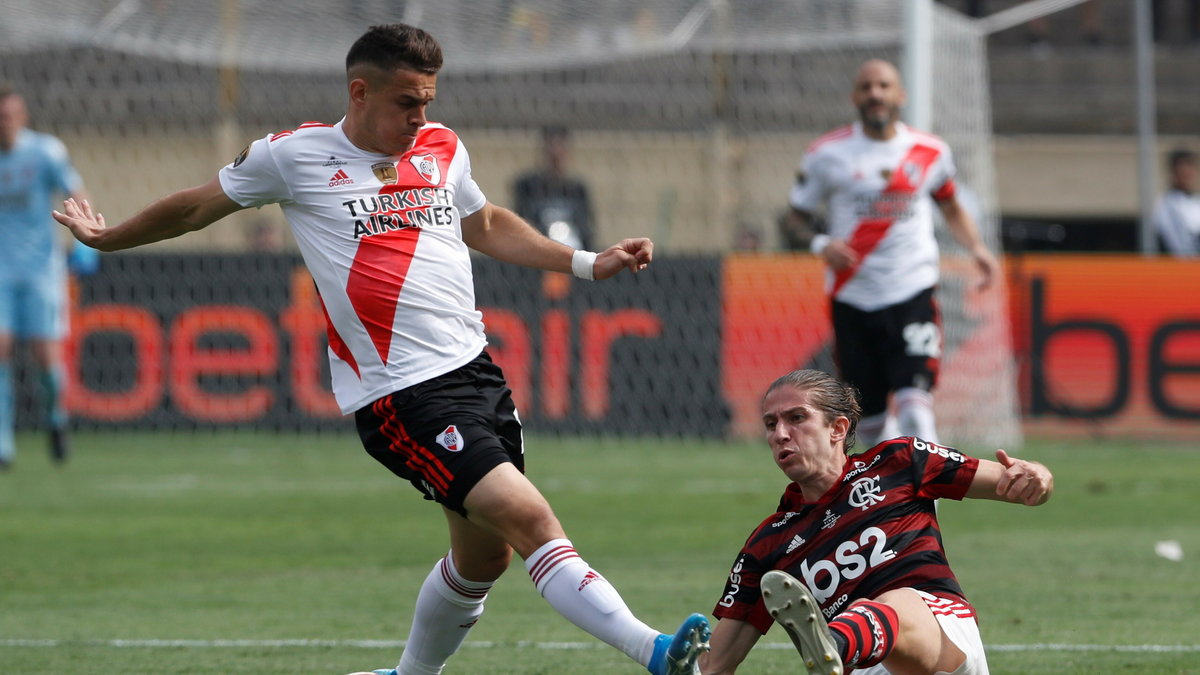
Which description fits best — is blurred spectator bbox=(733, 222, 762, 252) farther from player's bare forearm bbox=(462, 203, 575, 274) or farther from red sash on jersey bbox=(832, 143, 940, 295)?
player's bare forearm bbox=(462, 203, 575, 274)

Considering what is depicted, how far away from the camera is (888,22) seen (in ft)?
49.2

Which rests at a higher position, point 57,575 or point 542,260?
point 542,260

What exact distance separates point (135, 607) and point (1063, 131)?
19.5 m

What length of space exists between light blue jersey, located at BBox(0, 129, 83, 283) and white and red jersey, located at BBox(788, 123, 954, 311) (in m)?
5.83

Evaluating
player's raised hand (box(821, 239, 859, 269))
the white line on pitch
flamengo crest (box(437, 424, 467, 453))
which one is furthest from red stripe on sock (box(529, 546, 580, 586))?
player's raised hand (box(821, 239, 859, 269))

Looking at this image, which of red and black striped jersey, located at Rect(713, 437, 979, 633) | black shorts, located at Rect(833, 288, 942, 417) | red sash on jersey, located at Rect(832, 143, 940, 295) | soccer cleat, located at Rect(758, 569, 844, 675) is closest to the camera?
soccer cleat, located at Rect(758, 569, 844, 675)

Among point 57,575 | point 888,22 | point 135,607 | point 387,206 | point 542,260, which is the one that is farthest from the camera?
point 888,22

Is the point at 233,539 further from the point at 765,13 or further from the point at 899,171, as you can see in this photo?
the point at 765,13

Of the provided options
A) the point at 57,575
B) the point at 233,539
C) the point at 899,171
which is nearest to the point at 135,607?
the point at 57,575

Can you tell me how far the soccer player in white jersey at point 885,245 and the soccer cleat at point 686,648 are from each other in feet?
16.7

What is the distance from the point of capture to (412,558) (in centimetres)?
840

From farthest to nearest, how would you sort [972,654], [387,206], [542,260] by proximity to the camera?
[542,260], [387,206], [972,654]

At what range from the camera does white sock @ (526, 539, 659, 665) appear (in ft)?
14.2

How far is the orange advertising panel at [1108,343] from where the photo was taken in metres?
14.5
